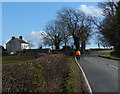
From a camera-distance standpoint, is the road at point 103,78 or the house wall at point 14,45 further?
the house wall at point 14,45

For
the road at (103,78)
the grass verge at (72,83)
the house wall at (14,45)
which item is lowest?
the road at (103,78)

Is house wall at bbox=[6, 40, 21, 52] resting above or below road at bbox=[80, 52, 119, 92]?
above

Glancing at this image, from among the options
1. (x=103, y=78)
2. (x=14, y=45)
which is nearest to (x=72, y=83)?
(x=103, y=78)

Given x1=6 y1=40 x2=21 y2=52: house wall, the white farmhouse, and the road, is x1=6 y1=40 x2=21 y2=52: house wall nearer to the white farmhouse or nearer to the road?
the white farmhouse

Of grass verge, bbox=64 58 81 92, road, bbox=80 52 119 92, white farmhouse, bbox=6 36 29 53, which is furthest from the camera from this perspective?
white farmhouse, bbox=6 36 29 53

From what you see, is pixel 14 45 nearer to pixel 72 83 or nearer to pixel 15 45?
pixel 15 45

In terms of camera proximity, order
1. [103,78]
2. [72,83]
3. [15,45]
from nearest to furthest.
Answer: [72,83], [103,78], [15,45]

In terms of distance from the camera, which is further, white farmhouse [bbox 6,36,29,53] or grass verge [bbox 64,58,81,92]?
white farmhouse [bbox 6,36,29,53]

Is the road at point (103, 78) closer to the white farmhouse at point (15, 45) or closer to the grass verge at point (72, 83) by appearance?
the grass verge at point (72, 83)

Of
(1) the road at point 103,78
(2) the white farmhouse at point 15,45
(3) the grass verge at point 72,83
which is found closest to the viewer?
(3) the grass verge at point 72,83

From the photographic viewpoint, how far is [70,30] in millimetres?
77625

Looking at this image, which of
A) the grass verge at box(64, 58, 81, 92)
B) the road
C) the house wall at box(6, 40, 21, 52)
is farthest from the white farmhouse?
the grass verge at box(64, 58, 81, 92)

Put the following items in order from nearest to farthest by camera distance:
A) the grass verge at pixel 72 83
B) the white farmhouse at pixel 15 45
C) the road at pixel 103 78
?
the grass verge at pixel 72 83 → the road at pixel 103 78 → the white farmhouse at pixel 15 45

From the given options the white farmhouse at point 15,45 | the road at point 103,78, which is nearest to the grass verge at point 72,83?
the road at point 103,78
